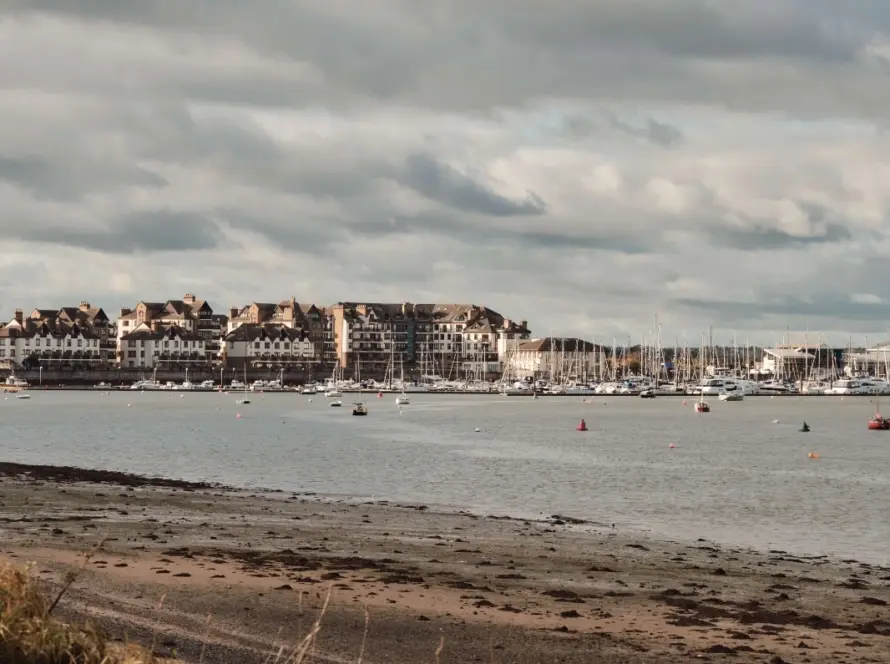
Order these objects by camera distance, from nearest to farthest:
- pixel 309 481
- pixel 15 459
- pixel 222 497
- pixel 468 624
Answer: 1. pixel 468 624
2. pixel 222 497
3. pixel 309 481
4. pixel 15 459

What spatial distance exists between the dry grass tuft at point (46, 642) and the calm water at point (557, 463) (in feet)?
93.5

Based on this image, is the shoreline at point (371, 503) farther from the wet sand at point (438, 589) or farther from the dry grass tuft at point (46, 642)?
the dry grass tuft at point (46, 642)

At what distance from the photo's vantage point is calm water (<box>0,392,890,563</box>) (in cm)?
4278

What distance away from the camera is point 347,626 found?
61.6 feet

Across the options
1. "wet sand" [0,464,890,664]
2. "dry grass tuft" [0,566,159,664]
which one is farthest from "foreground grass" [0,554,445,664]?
"wet sand" [0,464,890,664]

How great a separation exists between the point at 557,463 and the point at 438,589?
4787 cm

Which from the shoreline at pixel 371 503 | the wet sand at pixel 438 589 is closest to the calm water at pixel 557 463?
the shoreline at pixel 371 503

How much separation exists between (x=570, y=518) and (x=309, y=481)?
19.1 meters

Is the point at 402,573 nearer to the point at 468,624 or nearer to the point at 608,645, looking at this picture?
the point at 468,624

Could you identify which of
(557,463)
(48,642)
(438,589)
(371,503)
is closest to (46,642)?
(48,642)

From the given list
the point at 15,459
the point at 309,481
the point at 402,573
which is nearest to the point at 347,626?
the point at 402,573

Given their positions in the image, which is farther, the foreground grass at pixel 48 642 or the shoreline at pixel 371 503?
the shoreline at pixel 371 503

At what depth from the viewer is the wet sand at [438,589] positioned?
17828mm

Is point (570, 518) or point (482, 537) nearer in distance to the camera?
point (482, 537)
